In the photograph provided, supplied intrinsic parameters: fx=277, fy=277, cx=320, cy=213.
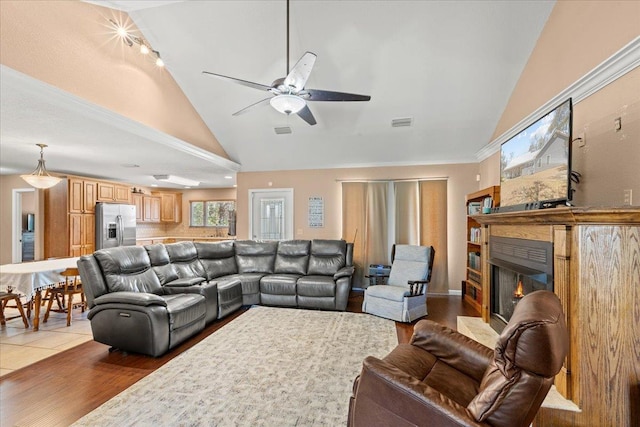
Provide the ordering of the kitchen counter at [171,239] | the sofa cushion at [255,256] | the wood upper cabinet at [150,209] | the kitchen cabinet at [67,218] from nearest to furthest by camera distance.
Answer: the sofa cushion at [255,256] → the kitchen cabinet at [67,218] → the wood upper cabinet at [150,209] → the kitchen counter at [171,239]

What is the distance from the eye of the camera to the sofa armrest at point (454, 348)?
1.70 m

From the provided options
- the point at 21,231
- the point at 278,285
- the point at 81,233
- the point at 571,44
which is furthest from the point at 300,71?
the point at 21,231

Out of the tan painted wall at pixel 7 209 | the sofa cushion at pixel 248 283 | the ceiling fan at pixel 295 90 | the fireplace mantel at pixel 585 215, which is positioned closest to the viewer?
the fireplace mantel at pixel 585 215

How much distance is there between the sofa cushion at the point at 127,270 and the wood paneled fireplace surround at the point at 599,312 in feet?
12.8

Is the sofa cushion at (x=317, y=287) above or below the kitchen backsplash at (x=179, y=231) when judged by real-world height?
below

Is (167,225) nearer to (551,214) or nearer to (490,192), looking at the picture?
(490,192)

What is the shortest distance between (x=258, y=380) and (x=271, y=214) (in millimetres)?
4091

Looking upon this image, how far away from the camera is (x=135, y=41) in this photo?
3.40 metres

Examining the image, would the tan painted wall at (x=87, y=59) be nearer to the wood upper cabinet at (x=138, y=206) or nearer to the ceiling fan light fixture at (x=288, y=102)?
the ceiling fan light fixture at (x=288, y=102)

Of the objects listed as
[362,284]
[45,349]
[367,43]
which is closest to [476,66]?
[367,43]

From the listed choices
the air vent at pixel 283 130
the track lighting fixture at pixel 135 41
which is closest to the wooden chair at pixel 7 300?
the track lighting fixture at pixel 135 41

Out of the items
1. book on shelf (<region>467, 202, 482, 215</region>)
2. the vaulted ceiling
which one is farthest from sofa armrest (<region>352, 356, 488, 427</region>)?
book on shelf (<region>467, 202, 482, 215</region>)

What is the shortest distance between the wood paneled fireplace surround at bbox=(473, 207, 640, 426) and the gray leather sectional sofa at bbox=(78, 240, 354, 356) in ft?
9.25

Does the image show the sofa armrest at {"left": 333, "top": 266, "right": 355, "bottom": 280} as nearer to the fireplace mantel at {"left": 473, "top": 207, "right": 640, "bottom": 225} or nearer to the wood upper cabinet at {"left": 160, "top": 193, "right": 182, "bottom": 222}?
the fireplace mantel at {"left": 473, "top": 207, "right": 640, "bottom": 225}
